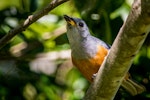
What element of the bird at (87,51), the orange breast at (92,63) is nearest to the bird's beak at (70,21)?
the bird at (87,51)

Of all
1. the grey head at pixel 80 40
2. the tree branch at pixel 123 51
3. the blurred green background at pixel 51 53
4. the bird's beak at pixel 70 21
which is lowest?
the blurred green background at pixel 51 53

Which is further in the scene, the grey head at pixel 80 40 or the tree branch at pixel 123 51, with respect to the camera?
the grey head at pixel 80 40

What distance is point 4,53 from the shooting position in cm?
299

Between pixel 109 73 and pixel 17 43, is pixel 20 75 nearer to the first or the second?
pixel 17 43

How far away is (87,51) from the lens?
2.61 meters

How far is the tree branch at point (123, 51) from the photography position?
1374mm

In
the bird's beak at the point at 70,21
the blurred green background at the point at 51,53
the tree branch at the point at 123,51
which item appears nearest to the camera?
the tree branch at the point at 123,51

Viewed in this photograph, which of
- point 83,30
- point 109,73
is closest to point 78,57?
point 83,30

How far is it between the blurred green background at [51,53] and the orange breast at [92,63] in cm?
24

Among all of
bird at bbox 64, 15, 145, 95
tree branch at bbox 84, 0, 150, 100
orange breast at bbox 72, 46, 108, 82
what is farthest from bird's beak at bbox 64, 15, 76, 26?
tree branch at bbox 84, 0, 150, 100

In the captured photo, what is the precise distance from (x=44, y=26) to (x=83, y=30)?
471 mm

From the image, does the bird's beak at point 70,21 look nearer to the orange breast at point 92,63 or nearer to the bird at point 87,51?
the bird at point 87,51

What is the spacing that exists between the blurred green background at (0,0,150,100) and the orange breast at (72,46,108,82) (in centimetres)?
24

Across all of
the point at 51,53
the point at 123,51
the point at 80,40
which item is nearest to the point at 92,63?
the point at 80,40
